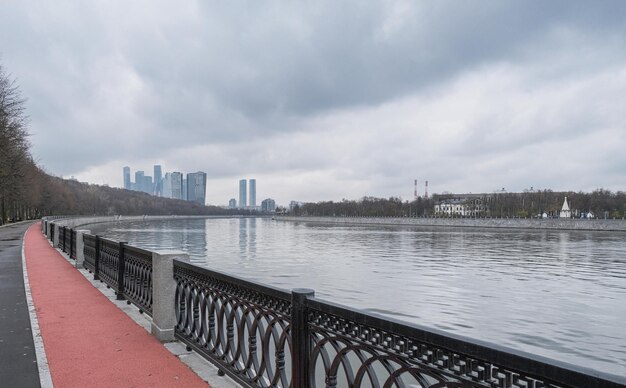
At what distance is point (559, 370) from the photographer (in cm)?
196

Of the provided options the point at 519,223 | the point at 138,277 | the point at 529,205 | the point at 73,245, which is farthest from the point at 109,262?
the point at 529,205

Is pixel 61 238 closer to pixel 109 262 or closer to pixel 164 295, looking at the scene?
pixel 109 262

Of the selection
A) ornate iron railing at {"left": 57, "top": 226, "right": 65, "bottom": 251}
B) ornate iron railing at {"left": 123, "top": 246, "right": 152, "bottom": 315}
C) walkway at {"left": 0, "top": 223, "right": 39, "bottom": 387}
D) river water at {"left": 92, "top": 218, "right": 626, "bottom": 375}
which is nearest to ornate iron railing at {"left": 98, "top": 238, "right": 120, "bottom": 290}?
ornate iron railing at {"left": 123, "top": 246, "right": 152, "bottom": 315}

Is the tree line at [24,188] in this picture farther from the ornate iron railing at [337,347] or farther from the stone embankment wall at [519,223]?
the stone embankment wall at [519,223]

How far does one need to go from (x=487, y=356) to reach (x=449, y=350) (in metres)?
0.24

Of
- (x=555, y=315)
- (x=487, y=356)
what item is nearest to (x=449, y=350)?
(x=487, y=356)

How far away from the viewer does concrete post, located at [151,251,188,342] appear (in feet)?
20.5

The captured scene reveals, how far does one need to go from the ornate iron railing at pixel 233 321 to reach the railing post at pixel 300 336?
0.50 feet

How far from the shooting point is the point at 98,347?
19.5 ft

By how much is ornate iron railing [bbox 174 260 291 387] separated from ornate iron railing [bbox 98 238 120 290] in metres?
3.79

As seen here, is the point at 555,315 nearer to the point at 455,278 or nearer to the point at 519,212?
the point at 455,278

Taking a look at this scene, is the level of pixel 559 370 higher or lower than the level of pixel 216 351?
higher

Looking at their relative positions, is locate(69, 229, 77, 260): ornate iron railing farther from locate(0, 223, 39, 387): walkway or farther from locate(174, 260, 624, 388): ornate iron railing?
locate(174, 260, 624, 388): ornate iron railing

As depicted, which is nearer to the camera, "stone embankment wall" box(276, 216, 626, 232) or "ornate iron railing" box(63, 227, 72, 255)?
"ornate iron railing" box(63, 227, 72, 255)
